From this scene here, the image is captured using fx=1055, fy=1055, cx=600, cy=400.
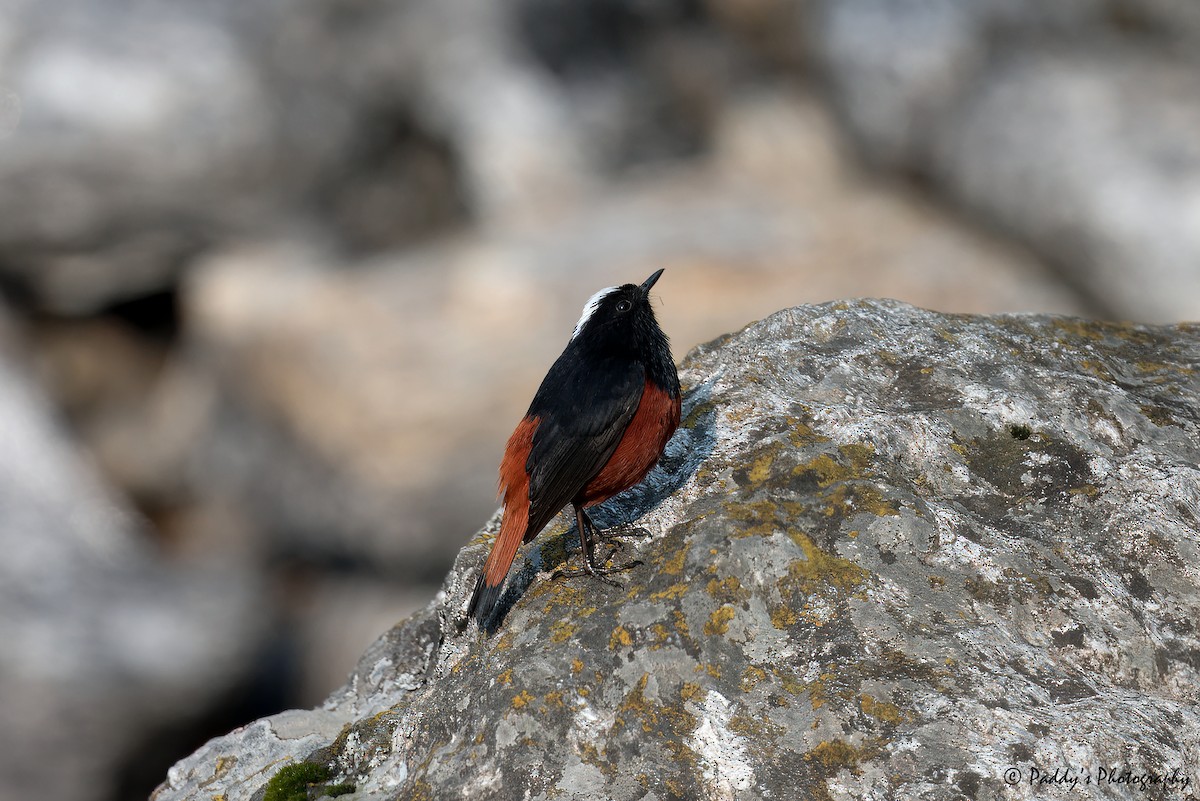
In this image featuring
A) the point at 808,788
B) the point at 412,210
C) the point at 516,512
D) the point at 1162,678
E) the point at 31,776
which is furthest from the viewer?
the point at 412,210

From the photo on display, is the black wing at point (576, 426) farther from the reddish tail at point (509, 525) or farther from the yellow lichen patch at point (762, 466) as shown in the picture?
the yellow lichen patch at point (762, 466)

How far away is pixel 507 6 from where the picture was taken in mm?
16188

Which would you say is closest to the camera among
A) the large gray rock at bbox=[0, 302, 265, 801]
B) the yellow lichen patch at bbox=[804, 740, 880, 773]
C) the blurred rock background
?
the yellow lichen patch at bbox=[804, 740, 880, 773]

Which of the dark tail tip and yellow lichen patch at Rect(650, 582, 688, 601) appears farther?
the dark tail tip

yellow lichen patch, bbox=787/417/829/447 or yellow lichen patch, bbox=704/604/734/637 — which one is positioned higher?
yellow lichen patch, bbox=787/417/829/447

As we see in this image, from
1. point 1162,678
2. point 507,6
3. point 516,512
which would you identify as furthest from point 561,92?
point 1162,678

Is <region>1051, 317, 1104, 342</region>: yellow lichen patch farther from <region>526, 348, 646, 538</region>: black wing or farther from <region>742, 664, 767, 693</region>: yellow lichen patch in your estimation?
<region>742, 664, 767, 693</region>: yellow lichen patch

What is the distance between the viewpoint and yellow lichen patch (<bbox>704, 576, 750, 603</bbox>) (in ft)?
13.7

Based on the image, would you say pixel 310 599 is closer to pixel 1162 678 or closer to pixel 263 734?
pixel 263 734

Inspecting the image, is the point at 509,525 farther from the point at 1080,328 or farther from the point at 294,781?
the point at 1080,328

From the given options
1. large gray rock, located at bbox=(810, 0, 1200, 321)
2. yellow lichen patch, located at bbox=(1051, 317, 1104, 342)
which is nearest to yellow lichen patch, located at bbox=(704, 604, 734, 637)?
yellow lichen patch, located at bbox=(1051, 317, 1104, 342)

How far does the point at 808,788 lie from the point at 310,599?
43.2ft

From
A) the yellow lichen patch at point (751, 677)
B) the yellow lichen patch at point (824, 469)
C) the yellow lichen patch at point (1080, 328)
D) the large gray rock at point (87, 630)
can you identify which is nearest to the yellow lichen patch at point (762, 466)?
the yellow lichen patch at point (824, 469)

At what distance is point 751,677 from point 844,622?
0.43 m
